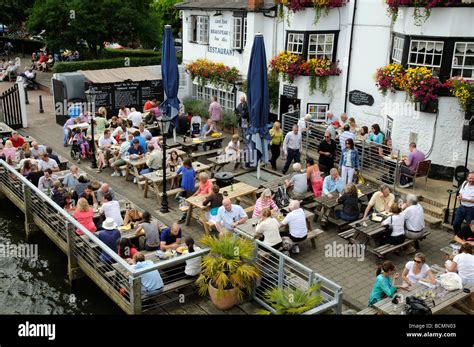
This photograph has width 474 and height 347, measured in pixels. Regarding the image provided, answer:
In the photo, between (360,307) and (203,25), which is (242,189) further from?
(203,25)

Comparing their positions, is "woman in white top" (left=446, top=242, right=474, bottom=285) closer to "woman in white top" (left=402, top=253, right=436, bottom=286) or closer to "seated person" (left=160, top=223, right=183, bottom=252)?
"woman in white top" (left=402, top=253, right=436, bottom=286)

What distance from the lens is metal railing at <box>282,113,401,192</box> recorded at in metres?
16.6

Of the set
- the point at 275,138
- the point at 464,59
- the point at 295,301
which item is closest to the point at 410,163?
the point at 464,59

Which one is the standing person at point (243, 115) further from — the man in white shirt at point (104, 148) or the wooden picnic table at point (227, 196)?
the wooden picnic table at point (227, 196)

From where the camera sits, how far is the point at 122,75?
88.6 feet

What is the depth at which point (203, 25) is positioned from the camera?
1080 inches

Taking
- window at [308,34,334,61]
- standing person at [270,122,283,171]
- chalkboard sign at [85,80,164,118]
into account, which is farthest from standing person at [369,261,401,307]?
chalkboard sign at [85,80,164,118]

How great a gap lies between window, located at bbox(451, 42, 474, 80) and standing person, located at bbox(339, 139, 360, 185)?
4.21 m

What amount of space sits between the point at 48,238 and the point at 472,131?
12.6 metres

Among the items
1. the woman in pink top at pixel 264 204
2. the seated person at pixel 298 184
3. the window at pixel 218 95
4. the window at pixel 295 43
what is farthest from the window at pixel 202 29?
the woman in pink top at pixel 264 204

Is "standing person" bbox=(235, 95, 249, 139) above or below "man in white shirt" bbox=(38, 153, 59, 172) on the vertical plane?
above

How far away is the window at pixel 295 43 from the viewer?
2190 centimetres

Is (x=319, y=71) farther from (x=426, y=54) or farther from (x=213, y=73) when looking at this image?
(x=213, y=73)

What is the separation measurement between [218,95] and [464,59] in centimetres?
1312
